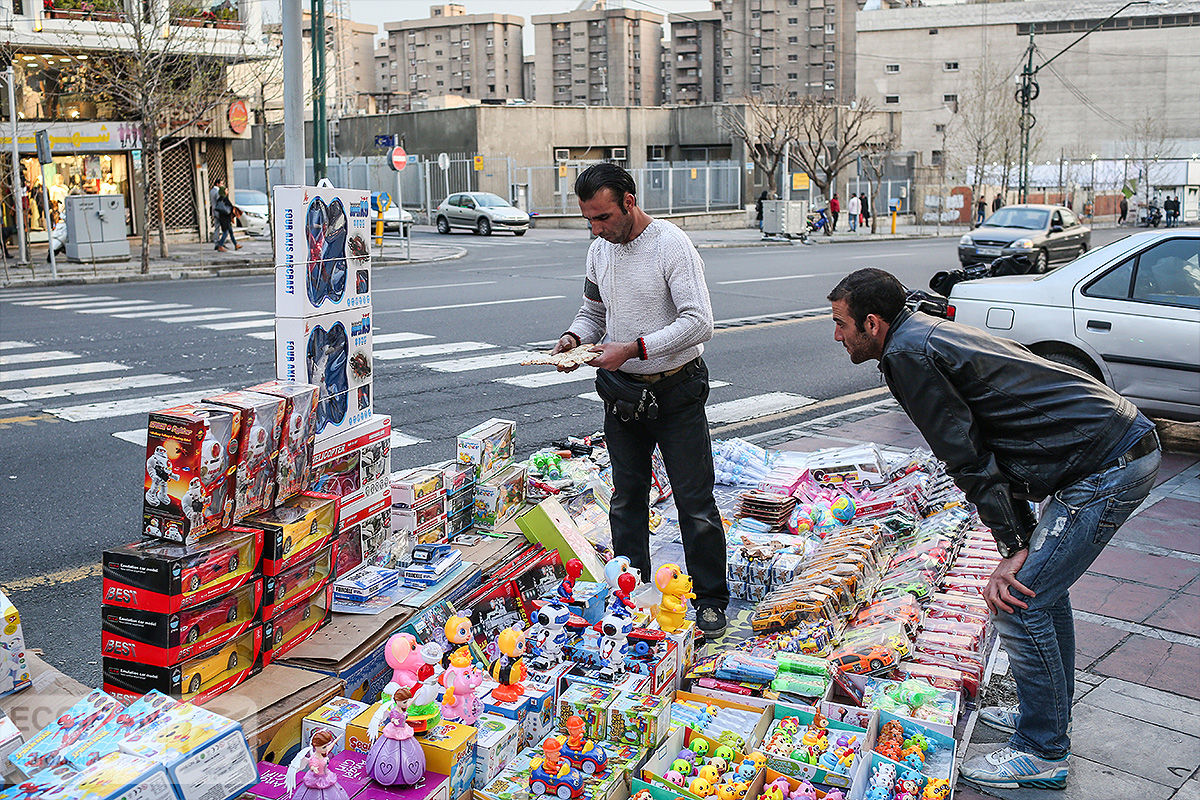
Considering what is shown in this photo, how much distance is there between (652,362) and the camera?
181 inches

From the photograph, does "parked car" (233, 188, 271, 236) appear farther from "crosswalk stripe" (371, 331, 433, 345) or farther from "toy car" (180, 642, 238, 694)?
"toy car" (180, 642, 238, 694)

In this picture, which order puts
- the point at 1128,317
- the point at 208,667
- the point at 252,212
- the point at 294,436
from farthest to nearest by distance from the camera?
1. the point at 252,212
2. the point at 1128,317
3. the point at 294,436
4. the point at 208,667

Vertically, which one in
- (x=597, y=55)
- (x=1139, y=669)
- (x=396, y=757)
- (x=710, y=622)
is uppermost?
(x=597, y=55)

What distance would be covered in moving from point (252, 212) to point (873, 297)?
35.7 metres

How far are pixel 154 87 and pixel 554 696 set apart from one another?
23289mm

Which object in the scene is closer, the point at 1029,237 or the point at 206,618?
the point at 206,618

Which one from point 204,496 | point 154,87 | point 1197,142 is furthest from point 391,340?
point 1197,142

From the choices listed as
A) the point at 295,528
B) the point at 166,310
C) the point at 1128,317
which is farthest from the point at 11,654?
the point at 166,310

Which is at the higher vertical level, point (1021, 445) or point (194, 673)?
point (1021, 445)

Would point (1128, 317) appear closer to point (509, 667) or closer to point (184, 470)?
point (509, 667)

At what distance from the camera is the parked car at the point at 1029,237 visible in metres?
26.1

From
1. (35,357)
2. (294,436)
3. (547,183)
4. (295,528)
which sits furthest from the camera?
(547,183)

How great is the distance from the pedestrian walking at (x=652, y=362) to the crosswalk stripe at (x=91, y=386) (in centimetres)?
711

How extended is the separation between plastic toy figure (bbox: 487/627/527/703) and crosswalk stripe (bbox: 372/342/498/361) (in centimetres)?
845
